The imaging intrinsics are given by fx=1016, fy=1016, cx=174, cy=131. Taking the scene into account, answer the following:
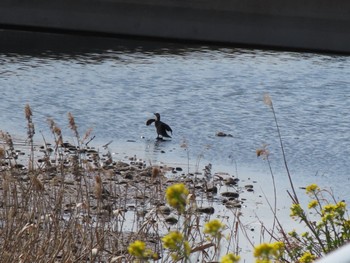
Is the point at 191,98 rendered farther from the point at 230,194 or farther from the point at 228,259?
the point at 228,259

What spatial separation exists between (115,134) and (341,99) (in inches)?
174

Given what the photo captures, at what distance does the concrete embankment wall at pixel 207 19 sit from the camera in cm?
1914

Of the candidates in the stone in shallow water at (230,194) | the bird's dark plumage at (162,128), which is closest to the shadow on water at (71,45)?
the bird's dark plumage at (162,128)

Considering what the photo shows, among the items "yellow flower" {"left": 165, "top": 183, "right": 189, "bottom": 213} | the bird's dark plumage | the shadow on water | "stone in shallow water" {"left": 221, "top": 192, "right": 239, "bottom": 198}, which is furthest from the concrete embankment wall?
"yellow flower" {"left": 165, "top": 183, "right": 189, "bottom": 213}

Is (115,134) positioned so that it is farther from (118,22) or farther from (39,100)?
(118,22)

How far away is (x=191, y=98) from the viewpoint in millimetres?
14383

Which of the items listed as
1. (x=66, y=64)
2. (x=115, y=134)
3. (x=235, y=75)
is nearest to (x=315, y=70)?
(x=235, y=75)

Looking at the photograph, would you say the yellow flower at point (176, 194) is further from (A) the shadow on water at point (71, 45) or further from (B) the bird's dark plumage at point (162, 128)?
(A) the shadow on water at point (71, 45)

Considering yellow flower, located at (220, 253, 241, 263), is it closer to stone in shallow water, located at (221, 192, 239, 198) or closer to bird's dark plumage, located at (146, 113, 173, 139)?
stone in shallow water, located at (221, 192, 239, 198)

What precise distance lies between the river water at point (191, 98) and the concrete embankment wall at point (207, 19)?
11.5 inches

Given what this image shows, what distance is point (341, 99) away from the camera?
14.7 metres

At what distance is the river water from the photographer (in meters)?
10.8

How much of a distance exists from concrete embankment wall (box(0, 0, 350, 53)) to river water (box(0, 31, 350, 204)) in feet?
0.96

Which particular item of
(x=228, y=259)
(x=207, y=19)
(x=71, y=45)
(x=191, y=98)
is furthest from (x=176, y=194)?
(x=71, y=45)
